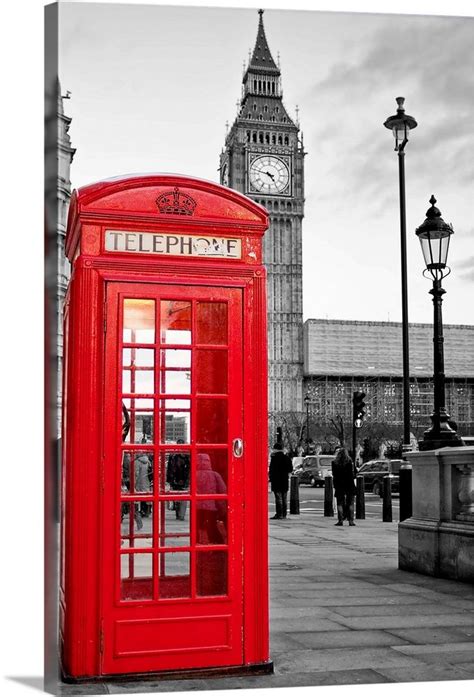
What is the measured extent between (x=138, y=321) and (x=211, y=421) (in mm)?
650

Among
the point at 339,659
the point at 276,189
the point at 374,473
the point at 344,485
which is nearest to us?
the point at 339,659

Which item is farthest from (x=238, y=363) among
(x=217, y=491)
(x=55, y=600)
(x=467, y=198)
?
(x=467, y=198)

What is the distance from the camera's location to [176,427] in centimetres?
450

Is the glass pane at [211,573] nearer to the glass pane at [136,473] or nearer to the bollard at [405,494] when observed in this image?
the glass pane at [136,473]

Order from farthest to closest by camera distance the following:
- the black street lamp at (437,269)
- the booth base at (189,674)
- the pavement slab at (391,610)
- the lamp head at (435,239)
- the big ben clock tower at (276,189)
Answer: the big ben clock tower at (276,189), the lamp head at (435,239), the black street lamp at (437,269), the pavement slab at (391,610), the booth base at (189,674)

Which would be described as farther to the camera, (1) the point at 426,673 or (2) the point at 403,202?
(2) the point at 403,202

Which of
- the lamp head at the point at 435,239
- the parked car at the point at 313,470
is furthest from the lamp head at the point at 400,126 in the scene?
the parked car at the point at 313,470

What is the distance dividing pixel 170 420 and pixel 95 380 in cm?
44

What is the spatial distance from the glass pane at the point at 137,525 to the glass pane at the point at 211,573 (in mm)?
292

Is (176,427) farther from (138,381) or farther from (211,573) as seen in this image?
(211,573)

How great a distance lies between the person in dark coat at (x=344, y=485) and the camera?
14680 millimetres

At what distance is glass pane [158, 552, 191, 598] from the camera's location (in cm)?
450

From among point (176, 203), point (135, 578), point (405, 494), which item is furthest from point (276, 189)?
point (135, 578)

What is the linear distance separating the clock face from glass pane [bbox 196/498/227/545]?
104153 mm
